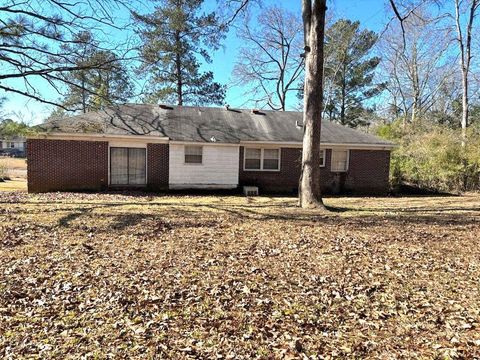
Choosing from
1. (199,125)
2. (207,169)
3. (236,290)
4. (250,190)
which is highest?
(199,125)

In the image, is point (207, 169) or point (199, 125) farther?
point (199, 125)

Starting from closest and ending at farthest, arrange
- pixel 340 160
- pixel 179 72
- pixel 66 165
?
1. pixel 66 165
2. pixel 340 160
3. pixel 179 72

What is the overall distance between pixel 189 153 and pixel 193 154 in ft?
0.62

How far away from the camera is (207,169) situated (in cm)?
1656

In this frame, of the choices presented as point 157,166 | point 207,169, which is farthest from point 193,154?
point 157,166

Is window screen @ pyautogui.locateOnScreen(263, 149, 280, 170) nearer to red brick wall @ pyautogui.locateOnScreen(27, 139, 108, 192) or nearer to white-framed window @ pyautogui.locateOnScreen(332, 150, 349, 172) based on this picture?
white-framed window @ pyautogui.locateOnScreen(332, 150, 349, 172)

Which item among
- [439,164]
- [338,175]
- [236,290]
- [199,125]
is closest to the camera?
[236,290]

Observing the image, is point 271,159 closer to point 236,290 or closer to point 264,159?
point 264,159

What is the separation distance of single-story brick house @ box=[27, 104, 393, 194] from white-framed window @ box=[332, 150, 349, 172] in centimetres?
5

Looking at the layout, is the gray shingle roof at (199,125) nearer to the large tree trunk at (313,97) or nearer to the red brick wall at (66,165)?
the red brick wall at (66,165)

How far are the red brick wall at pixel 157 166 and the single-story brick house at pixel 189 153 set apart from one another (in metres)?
0.04

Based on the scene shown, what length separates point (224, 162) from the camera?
16703 mm

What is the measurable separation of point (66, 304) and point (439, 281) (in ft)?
15.4

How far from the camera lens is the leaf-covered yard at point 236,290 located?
3338 millimetres
